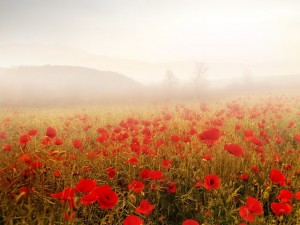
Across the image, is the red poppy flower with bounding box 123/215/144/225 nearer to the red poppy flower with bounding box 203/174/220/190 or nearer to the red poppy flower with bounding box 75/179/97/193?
the red poppy flower with bounding box 75/179/97/193

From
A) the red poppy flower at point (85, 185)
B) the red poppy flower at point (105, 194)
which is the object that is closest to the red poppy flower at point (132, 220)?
the red poppy flower at point (105, 194)

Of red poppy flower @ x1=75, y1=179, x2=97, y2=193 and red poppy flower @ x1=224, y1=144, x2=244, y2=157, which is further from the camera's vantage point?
red poppy flower @ x1=224, y1=144, x2=244, y2=157

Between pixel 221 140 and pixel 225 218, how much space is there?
2392 mm

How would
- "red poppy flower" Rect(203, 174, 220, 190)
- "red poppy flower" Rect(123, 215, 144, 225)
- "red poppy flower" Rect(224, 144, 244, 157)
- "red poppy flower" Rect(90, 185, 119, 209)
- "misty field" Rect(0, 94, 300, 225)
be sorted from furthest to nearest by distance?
1. "red poppy flower" Rect(224, 144, 244, 157)
2. "red poppy flower" Rect(203, 174, 220, 190)
3. "misty field" Rect(0, 94, 300, 225)
4. "red poppy flower" Rect(90, 185, 119, 209)
5. "red poppy flower" Rect(123, 215, 144, 225)

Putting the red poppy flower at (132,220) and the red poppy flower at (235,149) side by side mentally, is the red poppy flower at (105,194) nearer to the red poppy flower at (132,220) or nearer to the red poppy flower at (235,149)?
the red poppy flower at (132,220)

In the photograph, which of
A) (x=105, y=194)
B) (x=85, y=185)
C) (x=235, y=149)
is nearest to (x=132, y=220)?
(x=105, y=194)

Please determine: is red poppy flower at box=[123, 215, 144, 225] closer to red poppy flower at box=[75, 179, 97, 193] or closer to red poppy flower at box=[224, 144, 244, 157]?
red poppy flower at box=[75, 179, 97, 193]

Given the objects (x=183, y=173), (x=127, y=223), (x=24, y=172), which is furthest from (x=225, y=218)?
(x=24, y=172)

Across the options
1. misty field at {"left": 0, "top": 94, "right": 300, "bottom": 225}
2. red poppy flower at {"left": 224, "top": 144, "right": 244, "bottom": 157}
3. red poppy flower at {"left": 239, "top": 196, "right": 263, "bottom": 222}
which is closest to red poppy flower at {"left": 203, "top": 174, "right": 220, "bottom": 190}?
misty field at {"left": 0, "top": 94, "right": 300, "bottom": 225}

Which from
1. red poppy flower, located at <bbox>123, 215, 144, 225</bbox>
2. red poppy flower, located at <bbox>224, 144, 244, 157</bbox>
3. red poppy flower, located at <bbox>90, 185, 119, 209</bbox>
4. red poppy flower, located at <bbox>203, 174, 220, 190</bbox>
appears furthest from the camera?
red poppy flower, located at <bbox>224, 144, 244, 157</bbox>

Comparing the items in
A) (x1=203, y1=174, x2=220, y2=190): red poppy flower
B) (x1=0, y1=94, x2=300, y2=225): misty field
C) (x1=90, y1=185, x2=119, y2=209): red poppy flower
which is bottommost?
(x1=0, y1=94, x2=300, y2=225): misty field

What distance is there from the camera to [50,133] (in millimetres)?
2980

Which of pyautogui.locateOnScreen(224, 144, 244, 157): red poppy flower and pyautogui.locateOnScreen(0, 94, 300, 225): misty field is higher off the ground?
pyautogui.locateOnScreen(224, 144, 244, 157): red poppy flower

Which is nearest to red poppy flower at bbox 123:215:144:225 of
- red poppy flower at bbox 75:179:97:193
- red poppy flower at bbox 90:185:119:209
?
red poppy flower at bbox 90:185:119:209
